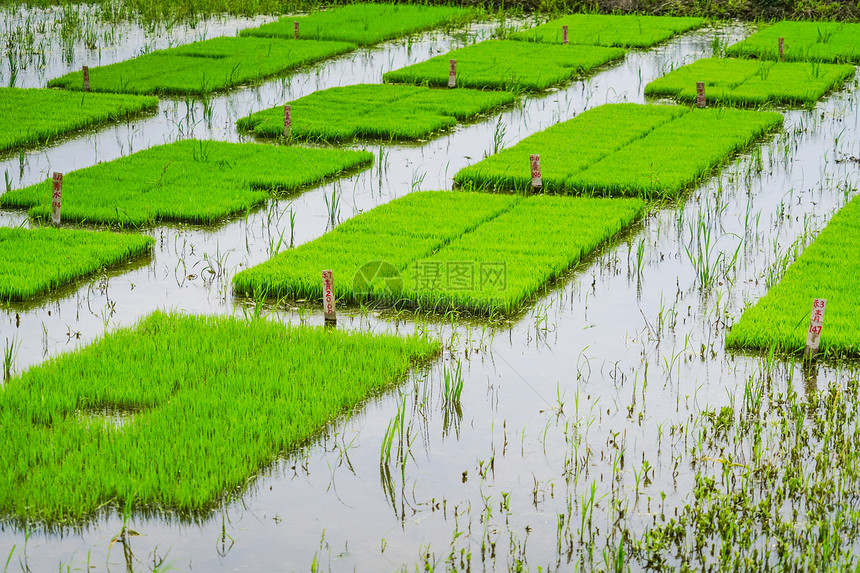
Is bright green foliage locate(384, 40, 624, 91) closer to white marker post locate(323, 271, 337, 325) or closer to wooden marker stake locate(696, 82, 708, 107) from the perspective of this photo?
wooden marker stake locate(696, 82, 708, 107)

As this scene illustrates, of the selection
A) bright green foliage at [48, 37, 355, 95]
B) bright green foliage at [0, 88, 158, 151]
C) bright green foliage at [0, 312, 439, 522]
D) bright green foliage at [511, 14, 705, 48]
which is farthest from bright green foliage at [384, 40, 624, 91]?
bright green foliage at [0, 312, 439, 522]

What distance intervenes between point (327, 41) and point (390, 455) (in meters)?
10.9

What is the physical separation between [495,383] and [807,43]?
1054 cm

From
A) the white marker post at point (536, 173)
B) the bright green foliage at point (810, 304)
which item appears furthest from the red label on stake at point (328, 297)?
the white marker post at point (536, 173)

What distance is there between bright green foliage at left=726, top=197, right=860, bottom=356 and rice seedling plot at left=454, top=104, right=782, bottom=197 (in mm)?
1543

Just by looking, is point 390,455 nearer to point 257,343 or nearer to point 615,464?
point 615,464

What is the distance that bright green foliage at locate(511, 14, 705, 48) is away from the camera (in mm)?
14844

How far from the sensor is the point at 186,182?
825 centimetres

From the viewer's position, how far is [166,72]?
40.6 feet

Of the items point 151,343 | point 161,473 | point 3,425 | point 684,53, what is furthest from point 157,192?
point 684,53

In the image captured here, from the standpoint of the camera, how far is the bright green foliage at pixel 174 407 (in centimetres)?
405

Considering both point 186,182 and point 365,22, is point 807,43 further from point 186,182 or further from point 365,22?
point 186,182

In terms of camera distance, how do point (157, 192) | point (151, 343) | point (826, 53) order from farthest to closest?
point (826, 53), point (157, 192), point (151, 343)

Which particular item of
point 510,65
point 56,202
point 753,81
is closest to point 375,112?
point 510,65
